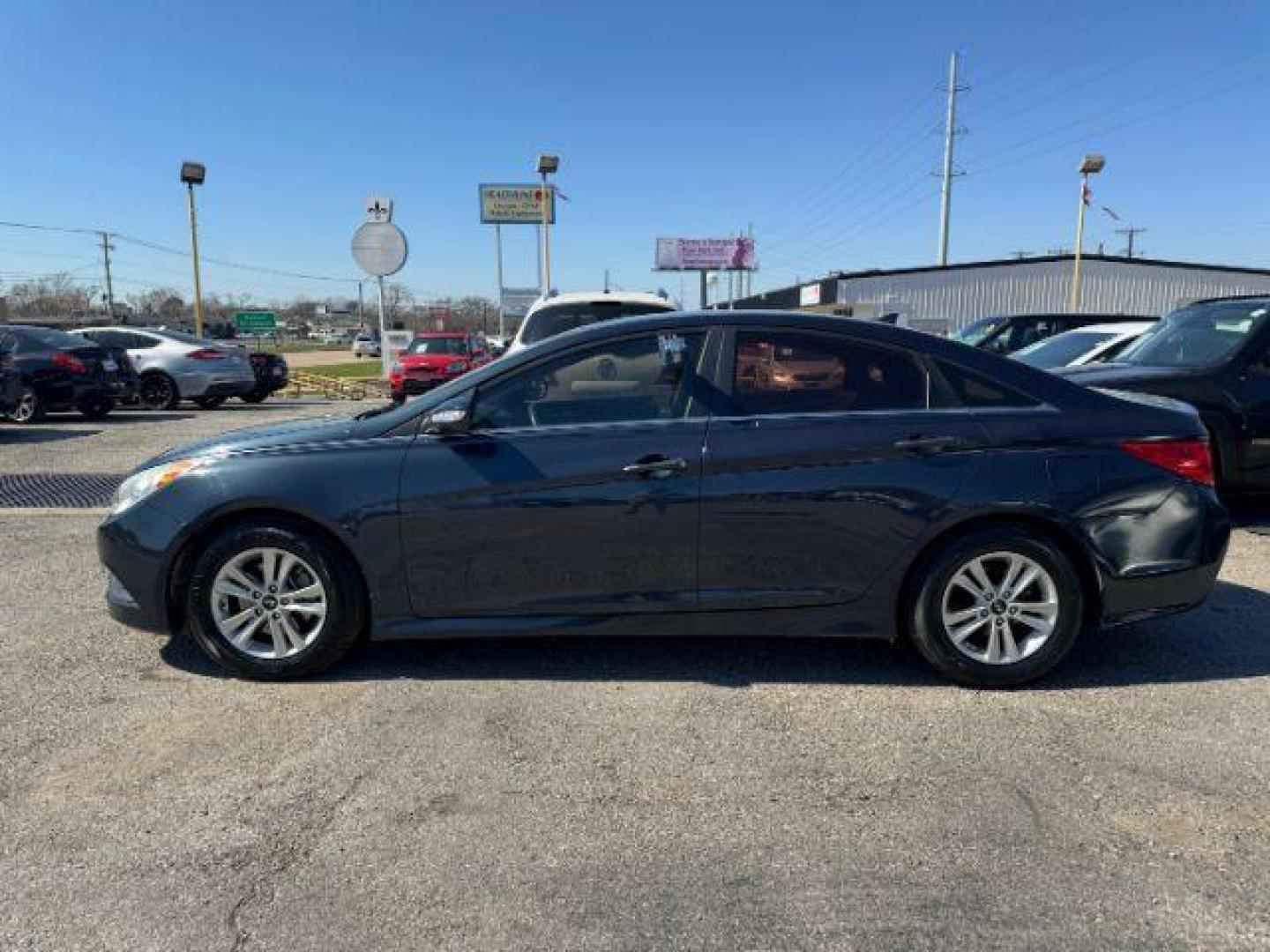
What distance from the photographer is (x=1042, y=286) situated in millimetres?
42531

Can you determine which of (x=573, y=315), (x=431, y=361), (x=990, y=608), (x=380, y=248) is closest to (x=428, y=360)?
(x=431, y=361)

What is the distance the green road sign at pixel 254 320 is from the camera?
67.3m

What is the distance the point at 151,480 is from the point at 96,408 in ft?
38.6

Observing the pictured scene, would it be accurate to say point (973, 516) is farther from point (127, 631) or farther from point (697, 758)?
point (127, 631)

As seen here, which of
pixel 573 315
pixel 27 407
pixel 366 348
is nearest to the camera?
pixel 573 315

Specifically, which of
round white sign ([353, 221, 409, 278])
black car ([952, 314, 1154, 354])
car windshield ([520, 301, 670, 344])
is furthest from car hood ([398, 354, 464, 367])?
car windshield ([520, 301, 670, 344])

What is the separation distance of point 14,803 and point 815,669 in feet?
10.1

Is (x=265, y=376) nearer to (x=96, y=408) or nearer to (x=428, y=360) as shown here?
(x=428, y=360)

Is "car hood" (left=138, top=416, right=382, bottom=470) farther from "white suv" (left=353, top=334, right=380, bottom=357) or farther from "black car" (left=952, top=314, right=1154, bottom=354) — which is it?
"white suv" (left=353, top=334, right=380, bottom=357)

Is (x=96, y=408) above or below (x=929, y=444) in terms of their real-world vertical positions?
below

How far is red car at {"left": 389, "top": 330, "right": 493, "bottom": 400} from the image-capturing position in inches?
734

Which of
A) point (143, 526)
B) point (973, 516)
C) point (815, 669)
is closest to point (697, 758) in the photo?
point (815, 669)

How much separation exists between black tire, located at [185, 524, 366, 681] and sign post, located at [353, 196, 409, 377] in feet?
59.4

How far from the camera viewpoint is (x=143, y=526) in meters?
3.75
